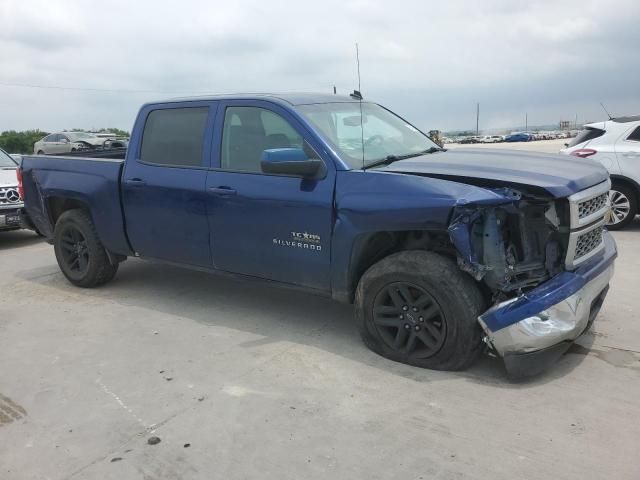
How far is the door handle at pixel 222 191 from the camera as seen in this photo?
4414 millimetres

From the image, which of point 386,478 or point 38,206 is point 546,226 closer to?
point 386,478

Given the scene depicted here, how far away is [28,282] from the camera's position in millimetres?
6355

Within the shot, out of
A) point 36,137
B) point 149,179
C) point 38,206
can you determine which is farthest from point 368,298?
point 36,137

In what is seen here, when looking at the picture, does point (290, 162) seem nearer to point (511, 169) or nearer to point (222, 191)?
point (222, 191)

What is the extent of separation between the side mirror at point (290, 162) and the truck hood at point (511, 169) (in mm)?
485

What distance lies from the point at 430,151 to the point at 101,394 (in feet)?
10.1

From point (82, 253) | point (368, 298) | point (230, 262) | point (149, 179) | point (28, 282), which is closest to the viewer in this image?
point (368, 298)

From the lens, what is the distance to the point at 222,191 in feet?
14.6

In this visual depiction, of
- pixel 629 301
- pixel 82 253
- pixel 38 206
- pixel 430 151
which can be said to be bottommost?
pixel 629 301

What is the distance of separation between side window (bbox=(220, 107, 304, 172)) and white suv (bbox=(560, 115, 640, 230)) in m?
5.41

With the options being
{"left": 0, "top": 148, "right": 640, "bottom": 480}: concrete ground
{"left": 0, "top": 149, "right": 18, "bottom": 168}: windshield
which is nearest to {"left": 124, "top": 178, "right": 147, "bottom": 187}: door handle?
{"left": 0, "top": 148, "right": 640, "bottom": 480}: concrete ground

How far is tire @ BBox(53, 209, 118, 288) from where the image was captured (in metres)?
5.72

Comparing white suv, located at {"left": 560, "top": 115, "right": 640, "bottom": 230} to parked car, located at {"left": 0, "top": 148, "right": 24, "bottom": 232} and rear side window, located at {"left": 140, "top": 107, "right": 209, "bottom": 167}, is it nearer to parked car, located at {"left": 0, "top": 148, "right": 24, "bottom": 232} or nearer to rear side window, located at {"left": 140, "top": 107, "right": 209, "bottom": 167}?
Result: rear side window, located at {"left": 140, "top": 107, "right": 209, "bottom": 167}

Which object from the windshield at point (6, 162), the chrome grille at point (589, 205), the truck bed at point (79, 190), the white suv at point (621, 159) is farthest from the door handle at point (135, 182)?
the white suv at point (621, 159)
